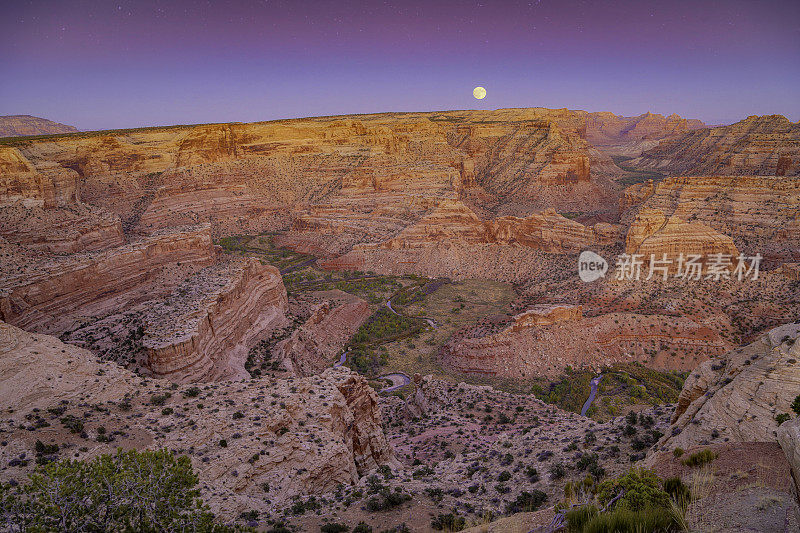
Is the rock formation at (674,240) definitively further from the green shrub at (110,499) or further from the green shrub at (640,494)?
the green shrub at (110,499)

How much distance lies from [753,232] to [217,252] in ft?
227

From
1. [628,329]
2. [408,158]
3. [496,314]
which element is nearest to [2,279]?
[496,314]

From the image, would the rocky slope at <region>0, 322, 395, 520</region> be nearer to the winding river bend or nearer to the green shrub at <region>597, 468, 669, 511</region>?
the green shrub at <region>597, 468, 669, 511</region>

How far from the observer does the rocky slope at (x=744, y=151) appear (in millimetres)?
84450

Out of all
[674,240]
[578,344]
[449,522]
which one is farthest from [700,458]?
[674,240]

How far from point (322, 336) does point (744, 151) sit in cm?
10516

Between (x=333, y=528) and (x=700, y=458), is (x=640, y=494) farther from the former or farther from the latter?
(x=333, y=528)

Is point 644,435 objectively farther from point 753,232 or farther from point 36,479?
point 753,232

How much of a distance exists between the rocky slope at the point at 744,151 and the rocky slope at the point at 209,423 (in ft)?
285

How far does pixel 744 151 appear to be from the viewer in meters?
94.8

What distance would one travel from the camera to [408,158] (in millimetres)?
104375

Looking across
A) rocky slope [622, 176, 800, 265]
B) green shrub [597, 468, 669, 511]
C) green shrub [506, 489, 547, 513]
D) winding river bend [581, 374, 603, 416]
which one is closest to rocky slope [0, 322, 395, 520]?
green shrub [506, 489, 547, 513]

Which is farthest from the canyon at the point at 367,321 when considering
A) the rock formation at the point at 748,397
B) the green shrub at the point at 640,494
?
the green shrub at the point at 640,494

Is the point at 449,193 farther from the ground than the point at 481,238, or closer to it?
farther from the ground
